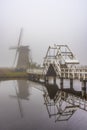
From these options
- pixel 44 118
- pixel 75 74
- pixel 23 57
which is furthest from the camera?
pixel 23 57

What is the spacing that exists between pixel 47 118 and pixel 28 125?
1.18 m

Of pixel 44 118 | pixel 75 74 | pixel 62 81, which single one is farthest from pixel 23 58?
pixel 44 118

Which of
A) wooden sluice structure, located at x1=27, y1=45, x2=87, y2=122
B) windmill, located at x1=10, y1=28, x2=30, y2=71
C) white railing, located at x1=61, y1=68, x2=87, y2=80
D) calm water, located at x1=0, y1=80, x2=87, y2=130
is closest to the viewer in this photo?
calm water, located at x1=0, y1=80, x2=87, y2=130

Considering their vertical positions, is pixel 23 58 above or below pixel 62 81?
above

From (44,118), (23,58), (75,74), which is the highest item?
(23,58)

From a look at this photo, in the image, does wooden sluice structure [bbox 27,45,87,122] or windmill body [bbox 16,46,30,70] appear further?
windmill body [bbox 16,46,30,70]

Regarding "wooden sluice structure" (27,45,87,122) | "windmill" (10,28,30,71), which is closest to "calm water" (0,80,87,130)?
"wooden sluice structure" (27,45,87,122)

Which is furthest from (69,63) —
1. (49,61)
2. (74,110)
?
(74,110)

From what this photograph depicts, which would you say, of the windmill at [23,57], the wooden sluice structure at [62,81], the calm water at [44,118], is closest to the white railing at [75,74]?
the wooden sluice structure at [62,81]

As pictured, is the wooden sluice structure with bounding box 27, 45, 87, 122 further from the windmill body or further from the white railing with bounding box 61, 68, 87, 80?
the windmill body

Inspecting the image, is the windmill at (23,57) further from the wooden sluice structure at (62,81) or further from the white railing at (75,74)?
the white railing at (75,74)

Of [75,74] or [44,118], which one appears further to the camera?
[75,74]

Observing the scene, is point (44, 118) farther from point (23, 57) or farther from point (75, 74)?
point (23, 57)

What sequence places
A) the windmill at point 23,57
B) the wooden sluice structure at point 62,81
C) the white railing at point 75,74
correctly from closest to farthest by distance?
the wooden sluice structure at point 62,81
the white railing at point 75,74
the windmill at point 23,57
